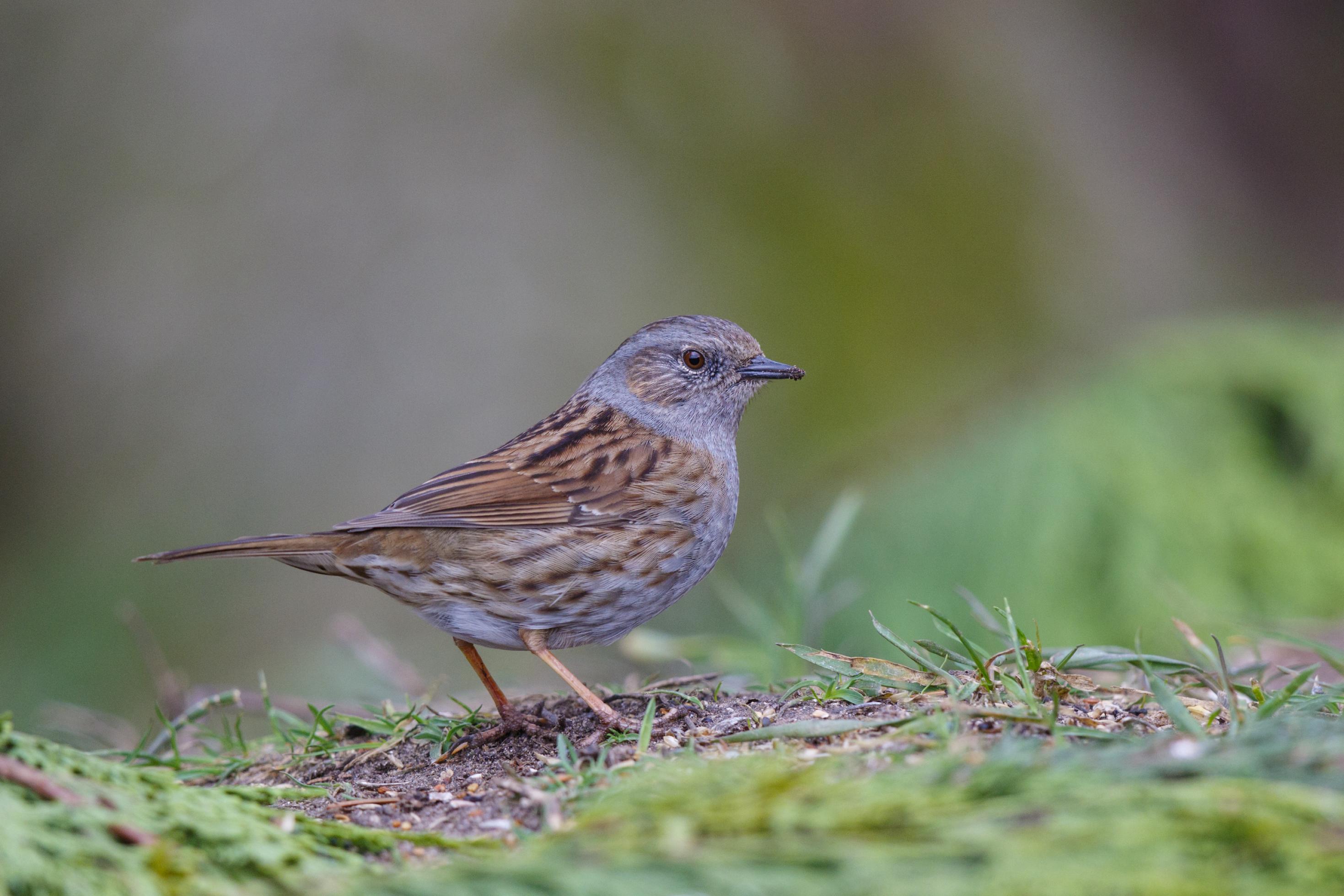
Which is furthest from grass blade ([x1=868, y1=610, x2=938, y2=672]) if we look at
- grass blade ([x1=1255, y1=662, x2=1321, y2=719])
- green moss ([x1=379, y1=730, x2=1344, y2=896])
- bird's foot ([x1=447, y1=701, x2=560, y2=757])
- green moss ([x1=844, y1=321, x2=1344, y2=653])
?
green moss ([x1=844, y1=321, x2=1344, y2=653])

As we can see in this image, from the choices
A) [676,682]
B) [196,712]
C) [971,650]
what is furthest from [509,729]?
[971,650]

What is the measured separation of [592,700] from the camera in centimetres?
298

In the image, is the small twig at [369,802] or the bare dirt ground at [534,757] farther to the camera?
the small twig at [369,802]

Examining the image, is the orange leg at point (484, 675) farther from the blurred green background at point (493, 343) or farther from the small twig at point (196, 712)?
the blurred green background at point (493, 343)

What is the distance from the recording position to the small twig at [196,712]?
3064mm

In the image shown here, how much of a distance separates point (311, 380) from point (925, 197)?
168 inches

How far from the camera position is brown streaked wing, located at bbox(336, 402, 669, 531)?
3512 mm

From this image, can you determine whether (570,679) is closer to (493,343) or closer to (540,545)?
(540,545)

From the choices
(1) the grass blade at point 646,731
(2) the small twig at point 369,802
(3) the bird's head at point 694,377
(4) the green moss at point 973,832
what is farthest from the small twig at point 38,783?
(3) the bird's head at point 694,377

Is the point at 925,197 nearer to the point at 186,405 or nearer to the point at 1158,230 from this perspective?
the point at 1158,230

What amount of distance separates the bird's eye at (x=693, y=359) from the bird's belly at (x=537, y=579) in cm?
96

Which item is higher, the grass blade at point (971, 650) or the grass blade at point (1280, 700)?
the grass blade at point (971, 650)

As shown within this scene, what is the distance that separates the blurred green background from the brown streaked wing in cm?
161

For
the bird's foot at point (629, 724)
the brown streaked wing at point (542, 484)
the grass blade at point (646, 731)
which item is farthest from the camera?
the brown streaked wing at point (542, 484)
